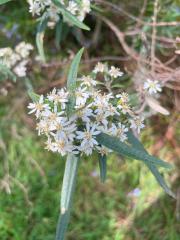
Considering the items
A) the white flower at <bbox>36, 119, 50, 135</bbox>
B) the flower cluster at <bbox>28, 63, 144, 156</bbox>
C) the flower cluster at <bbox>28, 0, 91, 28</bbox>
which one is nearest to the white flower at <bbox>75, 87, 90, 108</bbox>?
the flower cluster at <bbox>28, 63, 144, 156</bbox>

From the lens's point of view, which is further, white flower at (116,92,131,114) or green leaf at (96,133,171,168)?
white flower at (116,92,131,114)

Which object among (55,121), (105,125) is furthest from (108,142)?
(55,121)

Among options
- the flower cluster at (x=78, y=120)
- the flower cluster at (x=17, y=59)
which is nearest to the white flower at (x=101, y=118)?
the flower cluster at (x=78, y=120)

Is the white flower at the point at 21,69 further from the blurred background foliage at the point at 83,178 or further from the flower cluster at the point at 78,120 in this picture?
the flower cluster at the point at 78,120

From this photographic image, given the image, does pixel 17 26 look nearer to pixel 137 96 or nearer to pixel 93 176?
pixel 93 176

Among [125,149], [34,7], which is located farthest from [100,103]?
[34,7]

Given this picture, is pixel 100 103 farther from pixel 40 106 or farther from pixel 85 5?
pixel 85 5

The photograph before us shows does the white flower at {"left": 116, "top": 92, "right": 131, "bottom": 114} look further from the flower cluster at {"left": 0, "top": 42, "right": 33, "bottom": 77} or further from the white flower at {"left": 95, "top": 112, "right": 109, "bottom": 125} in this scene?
the flower cluster at {"left": 0, "top": 42, "right": 33, "bottom": 77}
